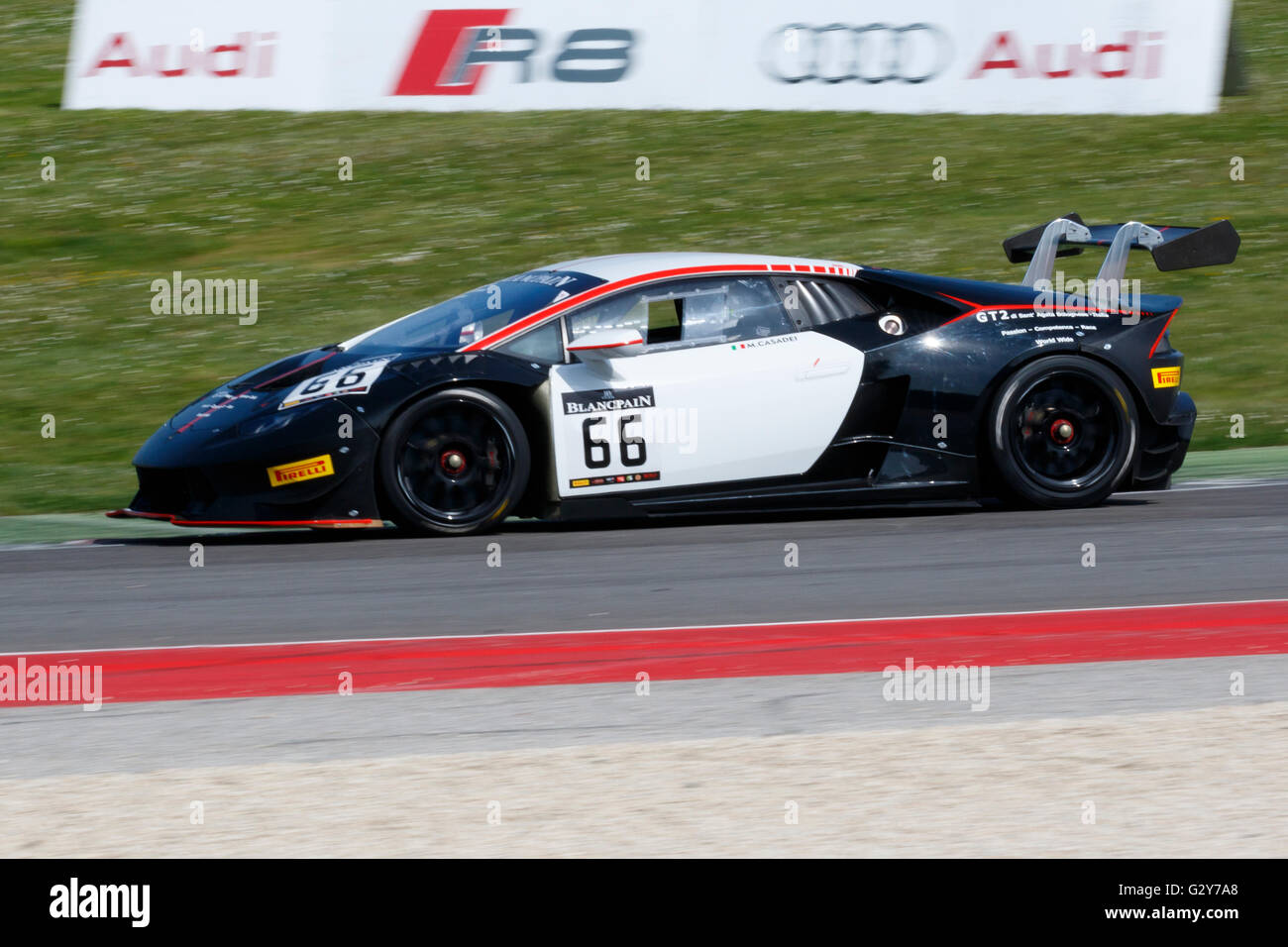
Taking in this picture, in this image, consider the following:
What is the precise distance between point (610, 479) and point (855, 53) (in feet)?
35.8

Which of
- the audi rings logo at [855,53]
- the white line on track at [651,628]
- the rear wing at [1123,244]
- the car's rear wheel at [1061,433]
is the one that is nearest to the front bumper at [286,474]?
the white line on track at [651,628]

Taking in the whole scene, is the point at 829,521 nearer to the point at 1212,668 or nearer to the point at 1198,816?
the point at 1212,668

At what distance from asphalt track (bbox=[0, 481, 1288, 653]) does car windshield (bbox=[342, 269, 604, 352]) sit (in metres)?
0.92

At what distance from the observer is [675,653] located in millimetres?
6312

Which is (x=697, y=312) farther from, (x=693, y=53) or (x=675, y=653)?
(x=693, y=53)

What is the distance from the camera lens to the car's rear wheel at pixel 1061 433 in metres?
8.73

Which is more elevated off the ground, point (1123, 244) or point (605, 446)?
point (1123, 244)

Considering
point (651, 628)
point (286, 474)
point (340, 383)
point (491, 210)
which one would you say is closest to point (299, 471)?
point (286, 474)

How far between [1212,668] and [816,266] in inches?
136

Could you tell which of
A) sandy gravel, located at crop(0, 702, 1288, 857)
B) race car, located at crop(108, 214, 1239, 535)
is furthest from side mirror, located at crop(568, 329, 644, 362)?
sandy gravel, located at crop(0, 702, 1288, 857)

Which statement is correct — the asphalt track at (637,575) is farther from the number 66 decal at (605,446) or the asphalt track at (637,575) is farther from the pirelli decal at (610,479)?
the number 66 decal at (605,446)

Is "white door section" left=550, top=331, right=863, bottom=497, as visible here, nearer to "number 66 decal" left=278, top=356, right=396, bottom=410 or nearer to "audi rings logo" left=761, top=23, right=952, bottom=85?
"number 66 decal" left=278, top=356, right=396, bottom=410

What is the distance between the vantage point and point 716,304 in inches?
337

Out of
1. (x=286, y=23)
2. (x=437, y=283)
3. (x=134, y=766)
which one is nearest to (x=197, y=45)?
(x=286, y=23)
